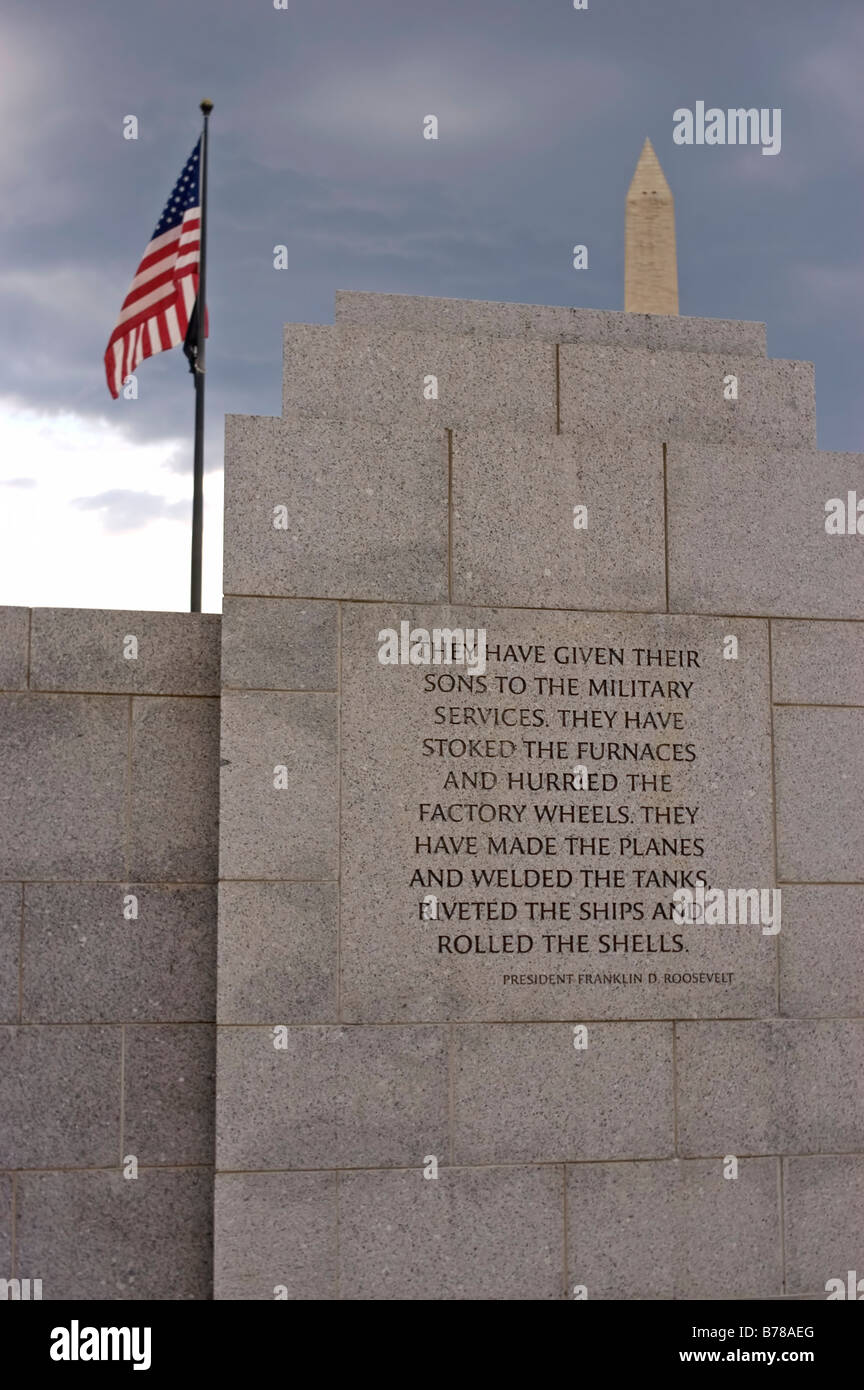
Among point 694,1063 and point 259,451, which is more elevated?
point 259,451

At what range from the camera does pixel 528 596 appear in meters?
8.73

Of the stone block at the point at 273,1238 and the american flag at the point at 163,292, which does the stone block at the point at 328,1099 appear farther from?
the american flag at the point at 163,292

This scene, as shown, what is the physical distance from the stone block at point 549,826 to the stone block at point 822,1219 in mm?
1033

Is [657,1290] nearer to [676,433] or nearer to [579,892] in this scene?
[579,892]

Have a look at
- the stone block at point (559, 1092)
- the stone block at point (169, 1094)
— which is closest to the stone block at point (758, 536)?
the stone block at point (559, 1092)

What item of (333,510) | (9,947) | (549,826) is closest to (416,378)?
(333,510)

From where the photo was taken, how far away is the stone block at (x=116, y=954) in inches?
344

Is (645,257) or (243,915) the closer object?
(243,915)

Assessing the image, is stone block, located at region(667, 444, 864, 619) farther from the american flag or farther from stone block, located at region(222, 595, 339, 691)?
the american flag

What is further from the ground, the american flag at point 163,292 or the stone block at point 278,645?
the american flag at point 163,292
